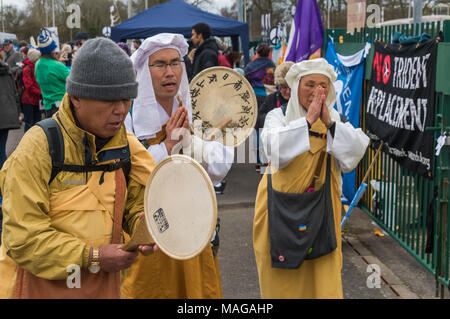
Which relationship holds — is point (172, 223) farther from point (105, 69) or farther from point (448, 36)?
point (448, 36)

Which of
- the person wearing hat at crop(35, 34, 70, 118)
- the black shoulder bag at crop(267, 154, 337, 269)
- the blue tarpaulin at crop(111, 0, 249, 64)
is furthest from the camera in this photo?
the blue tarpaulin at crop(111, 0, 249, 64)

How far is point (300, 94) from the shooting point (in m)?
3.44

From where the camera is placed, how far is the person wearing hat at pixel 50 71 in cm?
848

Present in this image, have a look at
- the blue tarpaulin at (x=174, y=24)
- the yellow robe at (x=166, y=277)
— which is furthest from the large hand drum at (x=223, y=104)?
the blue tarpaulin at (x=174, y=24)

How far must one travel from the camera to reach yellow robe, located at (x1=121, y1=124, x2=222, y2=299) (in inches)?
113

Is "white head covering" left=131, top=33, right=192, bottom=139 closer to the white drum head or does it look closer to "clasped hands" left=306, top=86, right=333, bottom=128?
"clasped hands" left=306, top=86, right=333, bottom=128

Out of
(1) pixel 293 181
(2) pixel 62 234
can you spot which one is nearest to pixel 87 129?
(2) pixel 62 234

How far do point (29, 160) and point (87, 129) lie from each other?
0.88 ft

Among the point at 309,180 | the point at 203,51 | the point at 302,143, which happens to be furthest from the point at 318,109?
the point at 203,51

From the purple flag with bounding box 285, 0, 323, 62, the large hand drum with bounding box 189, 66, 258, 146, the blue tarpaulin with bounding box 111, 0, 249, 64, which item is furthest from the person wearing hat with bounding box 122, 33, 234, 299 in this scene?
the blue tarpaulin with bounding box 111, 0, 249, 64

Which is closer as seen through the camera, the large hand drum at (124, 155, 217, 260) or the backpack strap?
the large hand drum at (124, 155, 217, 260)

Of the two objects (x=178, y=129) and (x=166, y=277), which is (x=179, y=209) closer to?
(x=178, y=129)

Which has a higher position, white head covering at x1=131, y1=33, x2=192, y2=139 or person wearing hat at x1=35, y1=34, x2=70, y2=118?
white head covering at x1=131, y1=33, x2=192, y2=139

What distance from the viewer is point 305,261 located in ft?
11.5
